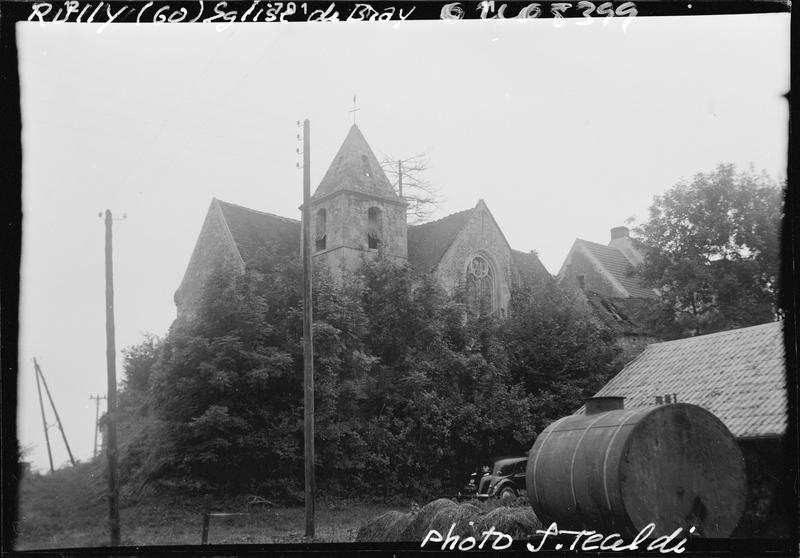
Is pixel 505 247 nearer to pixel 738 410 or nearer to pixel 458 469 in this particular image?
pixel 458 469

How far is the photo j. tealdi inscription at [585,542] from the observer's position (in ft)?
30.6

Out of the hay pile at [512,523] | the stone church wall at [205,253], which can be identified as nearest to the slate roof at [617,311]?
the stone church wall at [205,253]

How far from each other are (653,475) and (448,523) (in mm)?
4094

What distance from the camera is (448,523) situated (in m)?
13.6

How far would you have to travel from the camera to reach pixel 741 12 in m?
7.95

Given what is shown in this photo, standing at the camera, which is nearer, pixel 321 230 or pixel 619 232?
pixel 321 230

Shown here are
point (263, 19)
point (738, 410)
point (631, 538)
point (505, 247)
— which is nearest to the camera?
point (263, 19)

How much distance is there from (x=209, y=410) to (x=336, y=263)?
1246 centimetres

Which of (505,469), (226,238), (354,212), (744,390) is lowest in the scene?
(505,469)

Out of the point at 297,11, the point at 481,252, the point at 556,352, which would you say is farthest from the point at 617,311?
the point at 297,11

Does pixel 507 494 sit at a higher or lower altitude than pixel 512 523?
lower

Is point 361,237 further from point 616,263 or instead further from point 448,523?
point 448,523

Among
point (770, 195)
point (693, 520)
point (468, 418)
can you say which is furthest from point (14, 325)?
point (770, 195)

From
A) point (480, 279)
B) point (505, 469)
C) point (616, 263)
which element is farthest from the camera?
point (616, 263)
